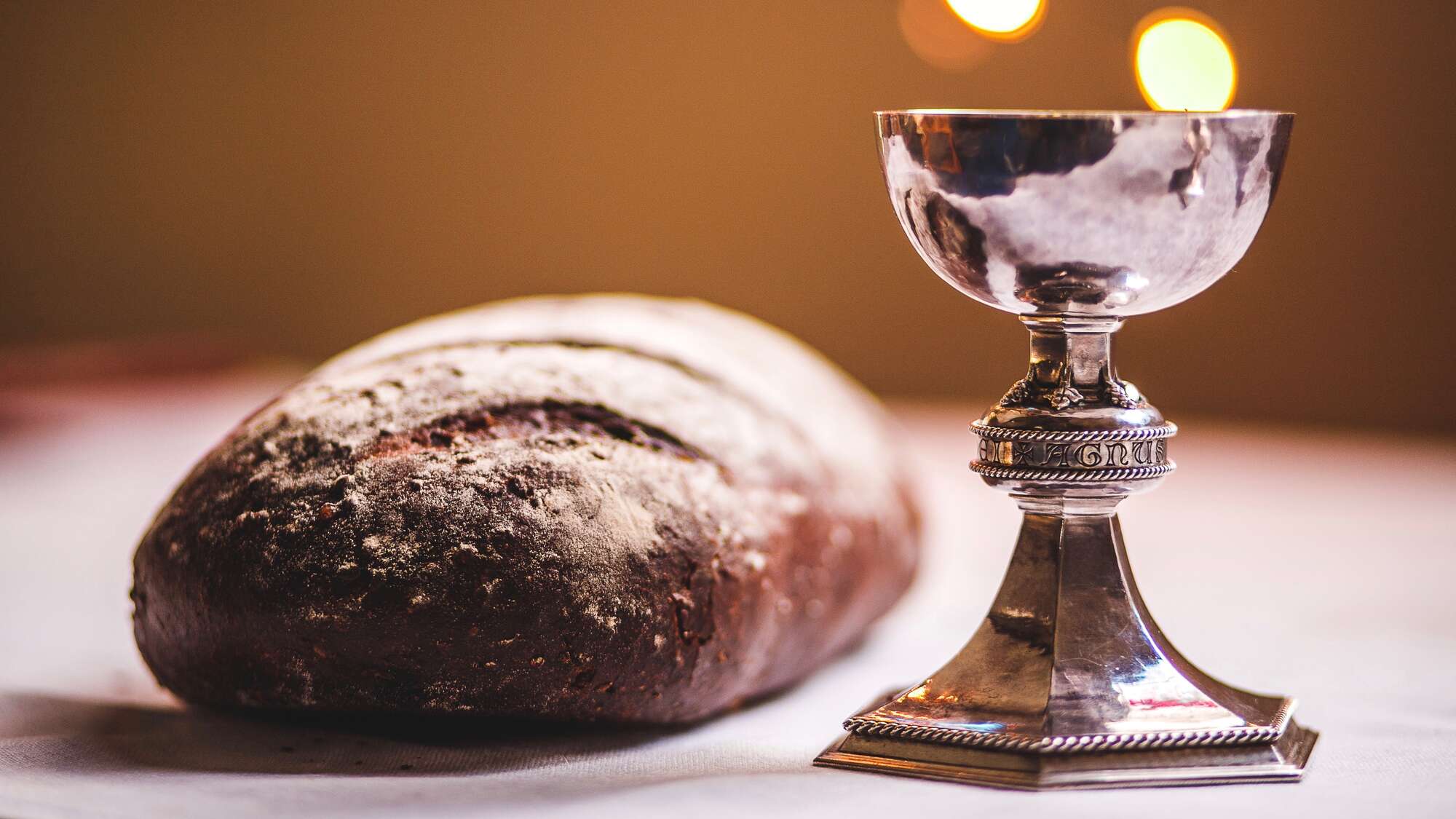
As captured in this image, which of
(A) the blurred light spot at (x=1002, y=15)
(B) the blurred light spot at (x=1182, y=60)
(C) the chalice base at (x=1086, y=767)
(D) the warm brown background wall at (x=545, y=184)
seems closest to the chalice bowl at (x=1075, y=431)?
(C) the chalice base at (x=1086, y=767)

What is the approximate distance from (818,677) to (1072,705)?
0.50 metres

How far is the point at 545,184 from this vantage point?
237 inches

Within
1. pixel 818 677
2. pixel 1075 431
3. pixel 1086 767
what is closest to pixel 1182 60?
pixel 818 677

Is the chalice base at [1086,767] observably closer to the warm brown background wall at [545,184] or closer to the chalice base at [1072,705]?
the chalice base at [1072,705]

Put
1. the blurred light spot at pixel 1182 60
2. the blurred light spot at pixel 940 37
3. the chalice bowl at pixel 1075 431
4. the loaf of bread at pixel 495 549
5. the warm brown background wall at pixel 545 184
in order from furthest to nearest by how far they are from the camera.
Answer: the blurred light spot at pixel 940 37
the warm brown background wall at pixel 545 184
the blurred light spot at pixel 1182 60
the loaf of bread at pixel 495 549
the chalice bowl at pixel 1075 431

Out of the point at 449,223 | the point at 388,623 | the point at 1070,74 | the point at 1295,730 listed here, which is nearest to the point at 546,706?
the point at 388,623

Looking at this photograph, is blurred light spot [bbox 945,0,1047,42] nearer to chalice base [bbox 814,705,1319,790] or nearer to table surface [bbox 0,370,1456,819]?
table surface [bbox 0,370,1456,819]

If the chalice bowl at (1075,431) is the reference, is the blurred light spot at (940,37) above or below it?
above

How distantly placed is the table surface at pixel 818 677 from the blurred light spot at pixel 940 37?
2.59m

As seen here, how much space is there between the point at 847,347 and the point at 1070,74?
135 centimetres

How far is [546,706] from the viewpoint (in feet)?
4.07

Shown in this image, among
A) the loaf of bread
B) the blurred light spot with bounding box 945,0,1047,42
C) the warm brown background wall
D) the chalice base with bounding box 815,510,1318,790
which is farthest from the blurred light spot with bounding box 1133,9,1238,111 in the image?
the chalice base with bounding box 815,510,1318,790

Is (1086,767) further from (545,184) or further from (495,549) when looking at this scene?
(545,184)

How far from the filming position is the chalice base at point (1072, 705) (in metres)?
1.11
